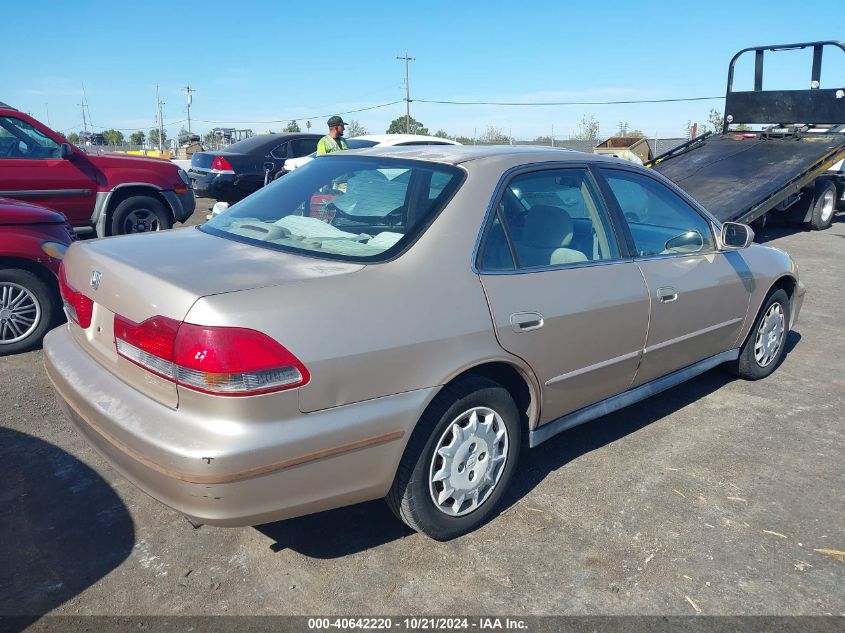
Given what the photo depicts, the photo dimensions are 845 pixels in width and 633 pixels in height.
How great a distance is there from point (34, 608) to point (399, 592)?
1.32 meters

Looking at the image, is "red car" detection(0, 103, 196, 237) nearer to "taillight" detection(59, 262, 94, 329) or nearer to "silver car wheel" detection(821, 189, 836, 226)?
"taillight" detection(59, 262, 94, 329)

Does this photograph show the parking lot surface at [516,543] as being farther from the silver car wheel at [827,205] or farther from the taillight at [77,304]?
the silver car wheel at [827,205]

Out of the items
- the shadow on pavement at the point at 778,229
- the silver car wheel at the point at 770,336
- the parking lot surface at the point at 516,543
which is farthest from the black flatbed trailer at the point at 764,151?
the parking lot surface at the point at 516,543

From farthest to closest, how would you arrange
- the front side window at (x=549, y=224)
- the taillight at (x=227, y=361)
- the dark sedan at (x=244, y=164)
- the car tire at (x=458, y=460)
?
the dark sedan at (x=244, y=164) → the front side window at (x=549, y=224) → the car tire at (x=458, y=460) → the taillight at (x=227, y=361)

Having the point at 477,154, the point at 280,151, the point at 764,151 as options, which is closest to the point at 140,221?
the point at 280,151

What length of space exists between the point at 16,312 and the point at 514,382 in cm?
398

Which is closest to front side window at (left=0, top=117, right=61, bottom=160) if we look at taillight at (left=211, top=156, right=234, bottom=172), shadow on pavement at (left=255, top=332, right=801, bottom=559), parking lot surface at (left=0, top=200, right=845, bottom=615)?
parking lot surface at (left=0, top=200, right=845, bottom=615)

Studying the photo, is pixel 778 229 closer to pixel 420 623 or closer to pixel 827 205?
pixel 827 205

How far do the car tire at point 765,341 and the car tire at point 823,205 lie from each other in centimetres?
898

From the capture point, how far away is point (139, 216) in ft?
28.4

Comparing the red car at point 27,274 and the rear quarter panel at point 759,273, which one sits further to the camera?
the red car at point 27,274

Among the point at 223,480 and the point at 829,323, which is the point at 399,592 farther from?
the point at 829,323

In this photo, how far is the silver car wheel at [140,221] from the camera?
854 cm

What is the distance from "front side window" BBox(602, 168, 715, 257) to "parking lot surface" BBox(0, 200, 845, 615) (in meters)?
1.11
